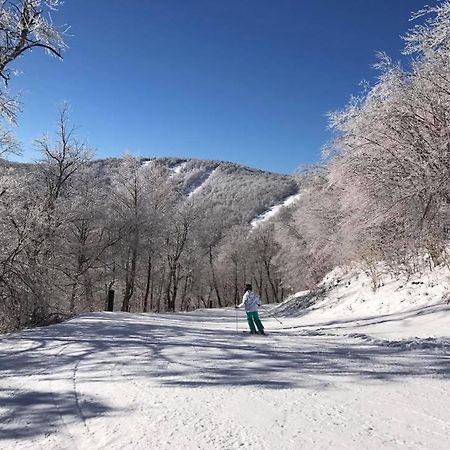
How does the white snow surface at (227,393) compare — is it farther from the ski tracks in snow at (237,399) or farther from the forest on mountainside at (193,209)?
the forest on mountainside at (193,209)

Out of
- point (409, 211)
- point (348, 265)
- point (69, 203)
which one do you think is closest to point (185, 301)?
point (69, 203)

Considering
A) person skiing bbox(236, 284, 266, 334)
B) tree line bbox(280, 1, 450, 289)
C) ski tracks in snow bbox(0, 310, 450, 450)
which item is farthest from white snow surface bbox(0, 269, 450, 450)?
tree line bbox(280, 1, 450, 289)

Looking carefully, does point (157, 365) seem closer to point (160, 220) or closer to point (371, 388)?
point (371, 388)

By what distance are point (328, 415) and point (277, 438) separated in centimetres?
85

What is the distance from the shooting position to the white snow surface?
13.9 ft

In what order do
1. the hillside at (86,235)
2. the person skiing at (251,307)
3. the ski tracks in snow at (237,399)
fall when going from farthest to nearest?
1. the hillside at (86,235)
2. the person skiing at (251,307)
3. the ski tracks in snow at (237,399)

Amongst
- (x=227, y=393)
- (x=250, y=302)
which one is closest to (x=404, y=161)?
(x=250, y=302)

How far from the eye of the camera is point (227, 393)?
18.6 feet

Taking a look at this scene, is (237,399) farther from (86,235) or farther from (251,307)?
(86,235)

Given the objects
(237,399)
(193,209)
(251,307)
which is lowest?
(237,399)

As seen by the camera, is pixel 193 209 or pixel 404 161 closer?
pixel 404 161

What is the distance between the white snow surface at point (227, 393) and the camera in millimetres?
4227

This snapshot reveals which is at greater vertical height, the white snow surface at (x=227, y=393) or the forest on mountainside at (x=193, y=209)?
the forest on mountainside at (x=193, y=209)

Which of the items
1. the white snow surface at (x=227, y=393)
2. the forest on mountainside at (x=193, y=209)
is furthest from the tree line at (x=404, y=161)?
the white snow surface at (x=227, y=393)
